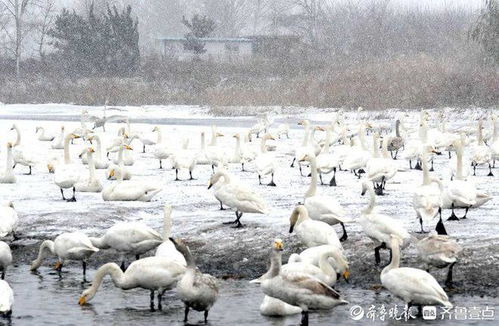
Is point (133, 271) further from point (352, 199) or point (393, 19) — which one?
point (393, 19)

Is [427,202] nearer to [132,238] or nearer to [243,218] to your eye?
[243,218]

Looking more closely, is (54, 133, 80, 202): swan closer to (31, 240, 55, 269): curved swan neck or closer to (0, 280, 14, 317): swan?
(31, 240, 55, 269): curved swan neck

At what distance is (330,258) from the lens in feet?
33.8

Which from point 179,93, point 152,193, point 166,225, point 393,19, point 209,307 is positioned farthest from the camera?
point 393,19

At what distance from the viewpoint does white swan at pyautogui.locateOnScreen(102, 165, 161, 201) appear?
50.8 feet

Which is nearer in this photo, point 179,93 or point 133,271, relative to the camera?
point 133,271

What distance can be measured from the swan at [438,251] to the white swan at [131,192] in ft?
20.1

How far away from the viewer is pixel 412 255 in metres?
11.6

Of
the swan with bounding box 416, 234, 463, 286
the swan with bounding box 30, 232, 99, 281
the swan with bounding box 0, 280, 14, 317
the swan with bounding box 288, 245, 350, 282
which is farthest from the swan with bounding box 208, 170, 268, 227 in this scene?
the swan with bounding box 0, 280, 14, 317

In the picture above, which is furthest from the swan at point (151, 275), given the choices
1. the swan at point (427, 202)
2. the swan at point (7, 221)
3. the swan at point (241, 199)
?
the swan at point (427, 202)

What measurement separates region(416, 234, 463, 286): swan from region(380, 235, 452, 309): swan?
2.52ft

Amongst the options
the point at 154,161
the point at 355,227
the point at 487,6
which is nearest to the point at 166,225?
the point at 355,227

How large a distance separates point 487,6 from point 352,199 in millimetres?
23697

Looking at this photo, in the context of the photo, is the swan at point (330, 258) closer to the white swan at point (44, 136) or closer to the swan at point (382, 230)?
the swan at point (382, 230)
